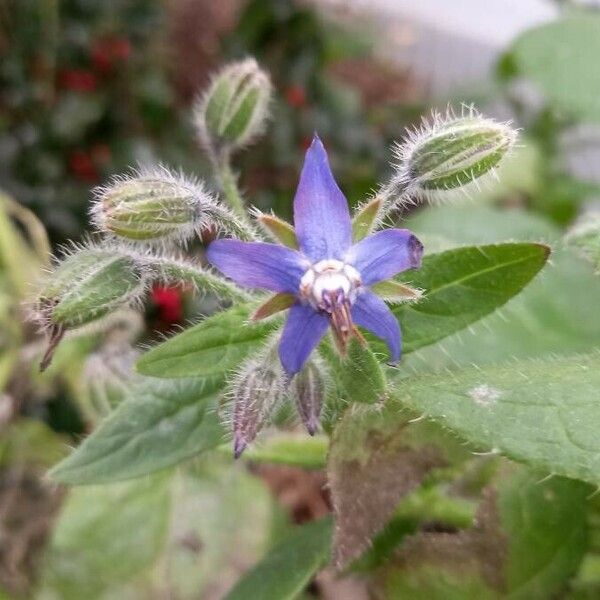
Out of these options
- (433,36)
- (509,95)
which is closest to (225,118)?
(509,95)

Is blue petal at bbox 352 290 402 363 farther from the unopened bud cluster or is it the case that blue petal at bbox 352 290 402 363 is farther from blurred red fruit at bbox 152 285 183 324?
blurred red fruit at bbox 152 285 183 324

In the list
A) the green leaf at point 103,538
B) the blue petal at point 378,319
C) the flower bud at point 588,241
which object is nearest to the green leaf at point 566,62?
the flower bud at point 588,241

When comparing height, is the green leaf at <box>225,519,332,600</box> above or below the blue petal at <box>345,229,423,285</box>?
below

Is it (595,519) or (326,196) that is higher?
(326,196)

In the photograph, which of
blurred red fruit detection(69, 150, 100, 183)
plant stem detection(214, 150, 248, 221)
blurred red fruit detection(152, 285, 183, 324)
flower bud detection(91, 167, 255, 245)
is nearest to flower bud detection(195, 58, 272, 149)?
plant stem detection(214, 150, 248, 221)

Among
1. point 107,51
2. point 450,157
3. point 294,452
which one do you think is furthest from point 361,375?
point 107,51

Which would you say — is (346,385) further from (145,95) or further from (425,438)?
(145,95)

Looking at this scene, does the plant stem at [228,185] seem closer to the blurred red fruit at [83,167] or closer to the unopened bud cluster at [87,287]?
the unopened bud cluster at [87,287]
